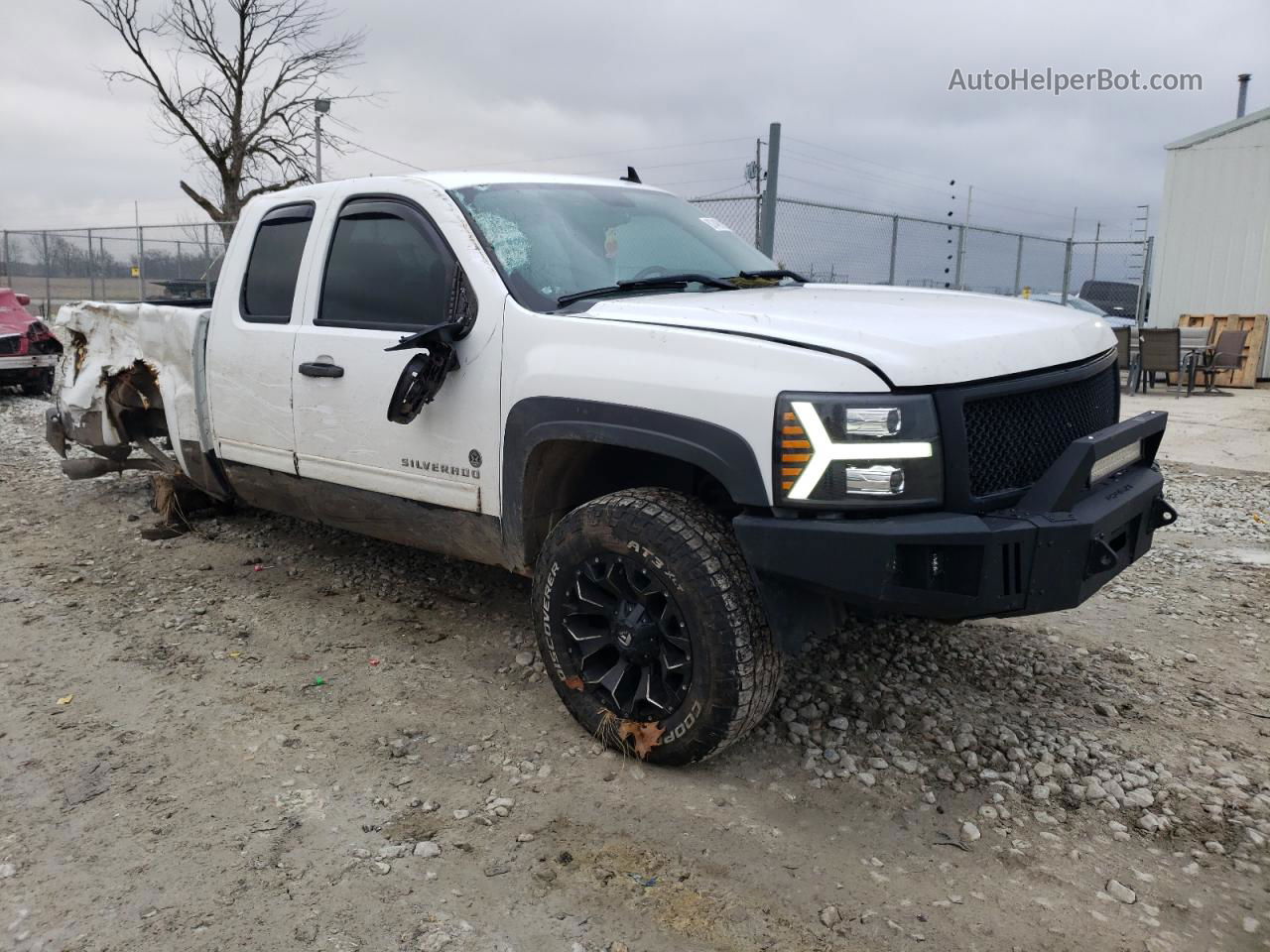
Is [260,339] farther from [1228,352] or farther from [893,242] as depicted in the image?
[1228,352]

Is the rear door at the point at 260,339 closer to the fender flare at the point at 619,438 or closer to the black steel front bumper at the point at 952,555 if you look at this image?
the fender flare at the point at 619,438

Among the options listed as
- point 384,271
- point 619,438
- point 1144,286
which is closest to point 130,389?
point 384,271

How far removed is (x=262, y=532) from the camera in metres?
5.75

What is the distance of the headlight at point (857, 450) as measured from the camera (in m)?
2.54

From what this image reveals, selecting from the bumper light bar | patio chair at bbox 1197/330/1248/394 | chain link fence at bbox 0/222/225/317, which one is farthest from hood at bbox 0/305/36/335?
patio chair at bbox 1197/330/1248/394

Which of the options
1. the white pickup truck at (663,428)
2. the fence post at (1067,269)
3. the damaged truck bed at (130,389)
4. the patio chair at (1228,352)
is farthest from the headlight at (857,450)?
the fence post at (1067,269)

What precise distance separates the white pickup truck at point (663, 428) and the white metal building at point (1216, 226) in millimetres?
14105

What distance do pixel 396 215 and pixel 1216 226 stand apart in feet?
51.8

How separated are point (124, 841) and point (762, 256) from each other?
339 centimetres

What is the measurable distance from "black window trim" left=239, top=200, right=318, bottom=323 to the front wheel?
1904 mm

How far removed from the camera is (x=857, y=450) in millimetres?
2545

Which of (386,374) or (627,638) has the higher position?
(386,374)

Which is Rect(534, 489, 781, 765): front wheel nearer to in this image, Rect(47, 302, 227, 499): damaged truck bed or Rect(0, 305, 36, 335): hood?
Rect(47, 302, 227, 499): damaged truck bed

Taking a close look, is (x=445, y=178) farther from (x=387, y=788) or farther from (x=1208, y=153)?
(x=1208, y=153)
